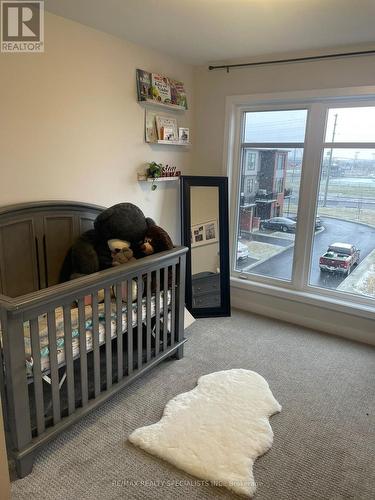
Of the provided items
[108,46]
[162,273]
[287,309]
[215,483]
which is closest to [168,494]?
[215,483]

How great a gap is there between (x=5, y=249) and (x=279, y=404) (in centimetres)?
185

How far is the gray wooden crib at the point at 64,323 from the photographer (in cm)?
154

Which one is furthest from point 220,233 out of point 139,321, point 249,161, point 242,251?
point 139,321

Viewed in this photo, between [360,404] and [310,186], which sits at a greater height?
[310,186]

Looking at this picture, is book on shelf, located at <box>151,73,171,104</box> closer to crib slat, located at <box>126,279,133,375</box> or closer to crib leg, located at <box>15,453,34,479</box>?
crib slat, located at <box>126,279,133,375</box>

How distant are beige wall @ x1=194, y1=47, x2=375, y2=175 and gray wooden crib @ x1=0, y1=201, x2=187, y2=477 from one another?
140cm

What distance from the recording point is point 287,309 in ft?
10.8

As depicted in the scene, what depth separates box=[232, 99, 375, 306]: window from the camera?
9.50 ft

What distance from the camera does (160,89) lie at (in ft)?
9.67

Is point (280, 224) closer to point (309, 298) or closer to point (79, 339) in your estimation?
point (309, 298)

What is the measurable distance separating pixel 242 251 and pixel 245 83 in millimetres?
1552

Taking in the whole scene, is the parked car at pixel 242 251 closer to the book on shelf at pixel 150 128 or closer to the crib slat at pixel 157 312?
the book on shelf at pixel 150 128

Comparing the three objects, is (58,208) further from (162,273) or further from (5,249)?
(162,273)

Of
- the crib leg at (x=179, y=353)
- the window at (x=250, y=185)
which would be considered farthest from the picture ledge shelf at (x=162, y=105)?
the crib leg at (x=179, y=353)
